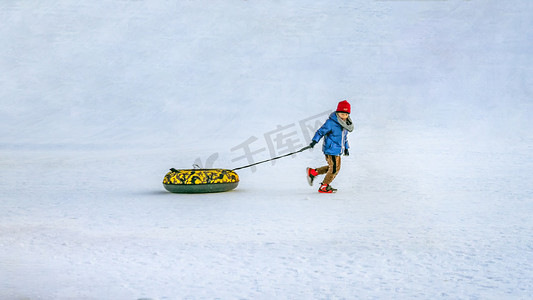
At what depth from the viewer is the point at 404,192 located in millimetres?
7973

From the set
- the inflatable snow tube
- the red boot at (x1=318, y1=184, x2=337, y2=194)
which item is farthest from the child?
the inflatable snow tube

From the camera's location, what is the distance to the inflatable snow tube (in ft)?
24.6

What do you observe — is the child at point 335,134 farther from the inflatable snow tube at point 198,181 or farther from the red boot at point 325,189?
the inflatable snow tube at point 198,181

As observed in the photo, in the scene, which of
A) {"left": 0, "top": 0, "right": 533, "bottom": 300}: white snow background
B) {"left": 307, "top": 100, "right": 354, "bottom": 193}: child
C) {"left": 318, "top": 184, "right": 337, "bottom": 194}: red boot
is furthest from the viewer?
{"left": 318, "top": 184, "right": 337, "bottom": 194}: red boot

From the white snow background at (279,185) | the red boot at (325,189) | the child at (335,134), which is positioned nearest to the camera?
the white snow background at (279,185)

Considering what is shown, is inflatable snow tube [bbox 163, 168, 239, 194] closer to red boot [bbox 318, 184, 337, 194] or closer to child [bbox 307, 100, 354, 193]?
red boot [bbox 318, 184, 337, 194]

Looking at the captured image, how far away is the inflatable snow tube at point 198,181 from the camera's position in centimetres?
750

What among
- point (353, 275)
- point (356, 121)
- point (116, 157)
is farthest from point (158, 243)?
point (356, 121)

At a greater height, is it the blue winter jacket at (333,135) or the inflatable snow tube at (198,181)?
the blue winter jacket at (333,135)

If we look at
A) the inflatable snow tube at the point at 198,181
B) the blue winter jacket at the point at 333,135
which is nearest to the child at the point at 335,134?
the blue winter jacket at the point at 333,135

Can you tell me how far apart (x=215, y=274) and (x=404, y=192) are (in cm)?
447

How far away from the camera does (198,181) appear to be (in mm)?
7492

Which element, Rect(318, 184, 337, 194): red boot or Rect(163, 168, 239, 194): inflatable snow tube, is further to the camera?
Rect(318, 184, 337, 194): red boot

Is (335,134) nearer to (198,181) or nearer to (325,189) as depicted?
(325,189)
